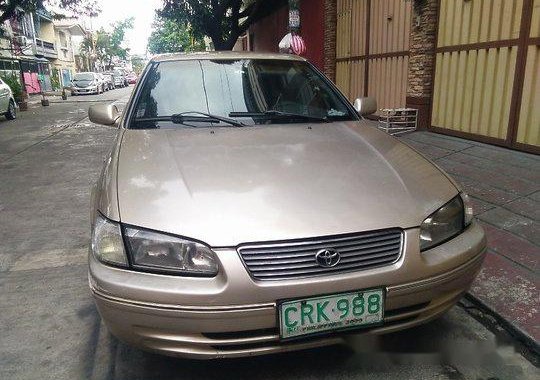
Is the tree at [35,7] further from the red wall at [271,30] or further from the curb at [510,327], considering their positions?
the curb at [510,327]

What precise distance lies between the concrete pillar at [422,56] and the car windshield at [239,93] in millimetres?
4191

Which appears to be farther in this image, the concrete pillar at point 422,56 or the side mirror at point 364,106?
the concrete pillar at point 422,56

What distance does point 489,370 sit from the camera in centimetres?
217

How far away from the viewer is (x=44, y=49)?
126ft

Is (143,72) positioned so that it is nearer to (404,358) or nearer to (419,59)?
(404,358)

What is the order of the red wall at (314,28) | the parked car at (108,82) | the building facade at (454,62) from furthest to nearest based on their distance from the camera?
1. the parked car at (108,82)
2. the red wall at (314,28)
3. the building facade at (454,62)

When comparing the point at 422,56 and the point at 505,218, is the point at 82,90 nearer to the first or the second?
the point at 422,56

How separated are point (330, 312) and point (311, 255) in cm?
24

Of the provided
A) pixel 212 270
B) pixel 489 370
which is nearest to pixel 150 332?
pixel 212 270

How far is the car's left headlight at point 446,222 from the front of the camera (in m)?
1.98

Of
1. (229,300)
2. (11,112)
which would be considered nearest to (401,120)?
(229,300)

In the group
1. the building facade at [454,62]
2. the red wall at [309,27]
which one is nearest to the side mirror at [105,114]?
the building facade at [454,62]

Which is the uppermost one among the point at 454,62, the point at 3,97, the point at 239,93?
the point at 454,62

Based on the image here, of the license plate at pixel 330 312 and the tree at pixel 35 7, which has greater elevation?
the tree at pixel 35 7
